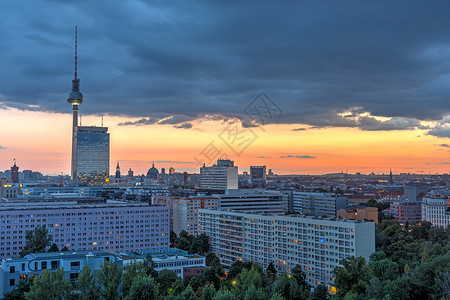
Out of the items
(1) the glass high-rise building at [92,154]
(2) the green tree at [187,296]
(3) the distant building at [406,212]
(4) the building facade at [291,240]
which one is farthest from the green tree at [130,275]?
(1) the glass high-rise building at [92,154]

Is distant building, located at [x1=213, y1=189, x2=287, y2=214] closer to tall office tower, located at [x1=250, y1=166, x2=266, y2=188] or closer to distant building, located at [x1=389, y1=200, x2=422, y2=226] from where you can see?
distant building, located at [x1=389, y1=200, x2=422, y2=226]

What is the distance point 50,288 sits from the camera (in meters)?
28.3

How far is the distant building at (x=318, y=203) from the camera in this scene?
90869 mm

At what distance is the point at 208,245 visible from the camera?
59344 mm

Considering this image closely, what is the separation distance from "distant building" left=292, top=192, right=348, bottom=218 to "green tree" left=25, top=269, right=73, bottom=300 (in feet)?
213

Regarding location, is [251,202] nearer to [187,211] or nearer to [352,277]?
[187,211]

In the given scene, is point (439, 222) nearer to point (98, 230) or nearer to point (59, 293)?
point (98, 230)

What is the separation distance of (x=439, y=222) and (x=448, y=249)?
38430mm

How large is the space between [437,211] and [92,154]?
424 feet

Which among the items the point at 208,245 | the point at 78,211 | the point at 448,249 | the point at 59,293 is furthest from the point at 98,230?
the point at 448,249

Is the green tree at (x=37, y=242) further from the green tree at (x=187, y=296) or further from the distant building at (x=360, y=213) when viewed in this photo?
the distant building at (x=360, y=213)

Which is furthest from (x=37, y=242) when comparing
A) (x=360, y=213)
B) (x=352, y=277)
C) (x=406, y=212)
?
(x=406, y=212)

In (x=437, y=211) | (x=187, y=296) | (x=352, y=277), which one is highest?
(x=437, y=211)

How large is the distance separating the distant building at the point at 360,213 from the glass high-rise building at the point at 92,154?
379 ft
